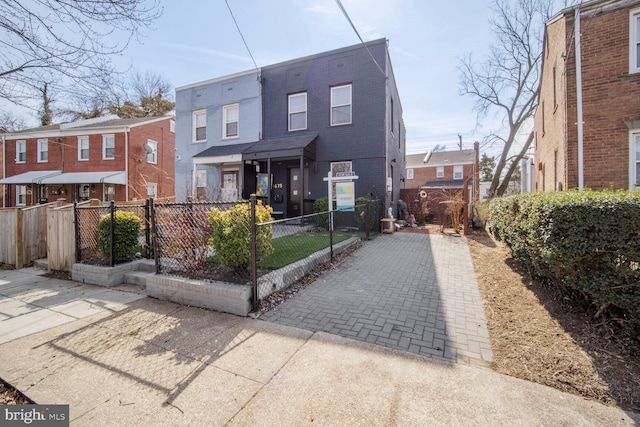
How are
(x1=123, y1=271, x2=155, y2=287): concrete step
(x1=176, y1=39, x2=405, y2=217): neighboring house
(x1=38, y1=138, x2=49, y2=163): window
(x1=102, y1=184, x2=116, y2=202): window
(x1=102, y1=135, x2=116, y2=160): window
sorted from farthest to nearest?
(x1=38, y1=138, x2=49, y2=163): window < (x1=102, y1=135, x2=116, y2=160): window < (x1=102, y1=184, x2=116, y2=202): window < (x1=176, y1=39, x2=405, y2=217): neighboring house < (x1=123, y1=271, x2=155, y2=287): concrete step

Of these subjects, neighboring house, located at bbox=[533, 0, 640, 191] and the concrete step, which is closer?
the concrete step

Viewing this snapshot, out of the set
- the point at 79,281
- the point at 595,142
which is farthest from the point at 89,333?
the point at 595,142

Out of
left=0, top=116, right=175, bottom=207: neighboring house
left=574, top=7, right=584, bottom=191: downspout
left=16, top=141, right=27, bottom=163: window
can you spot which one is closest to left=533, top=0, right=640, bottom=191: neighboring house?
left=574, top=7, right=584, bottom=191: downspout

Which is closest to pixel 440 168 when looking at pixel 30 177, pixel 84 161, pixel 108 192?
pixel 108 192

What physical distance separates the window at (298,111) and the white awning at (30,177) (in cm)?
1757

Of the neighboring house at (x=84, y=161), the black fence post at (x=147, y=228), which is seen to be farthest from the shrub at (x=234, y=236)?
the neighboring house at (x=84, y=161)

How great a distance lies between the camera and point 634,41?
275 inches

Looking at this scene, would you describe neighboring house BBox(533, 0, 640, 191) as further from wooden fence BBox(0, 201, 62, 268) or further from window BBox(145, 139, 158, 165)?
window BBox(145, 139, 158, 165)

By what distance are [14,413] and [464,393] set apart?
352cm

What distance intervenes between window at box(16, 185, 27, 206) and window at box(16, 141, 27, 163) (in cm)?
196

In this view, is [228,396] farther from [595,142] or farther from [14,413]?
[595,142]

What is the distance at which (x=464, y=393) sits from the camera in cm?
225

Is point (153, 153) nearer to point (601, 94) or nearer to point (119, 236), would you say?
point (119, 236)

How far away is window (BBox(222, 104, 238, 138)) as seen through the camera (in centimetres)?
1321
